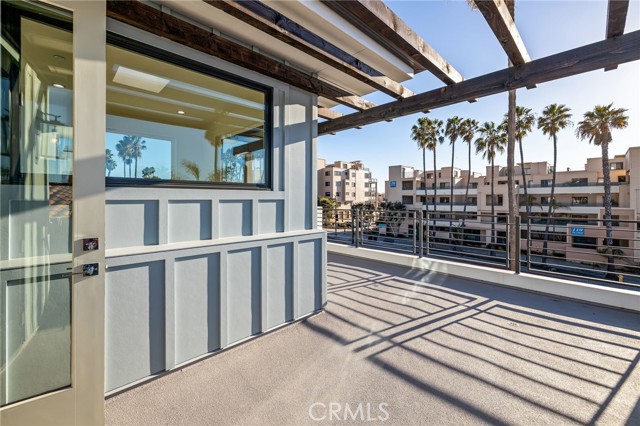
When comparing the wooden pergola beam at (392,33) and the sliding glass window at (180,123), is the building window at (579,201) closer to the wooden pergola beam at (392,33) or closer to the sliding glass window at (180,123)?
the wooden pergola beam at (392,33)

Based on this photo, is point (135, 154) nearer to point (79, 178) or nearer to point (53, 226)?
point (79, 178)

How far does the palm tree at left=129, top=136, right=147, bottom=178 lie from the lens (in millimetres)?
1864

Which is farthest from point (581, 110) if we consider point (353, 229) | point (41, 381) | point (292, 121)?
point (41, 381)

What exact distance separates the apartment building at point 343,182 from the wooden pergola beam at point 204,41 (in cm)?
3732

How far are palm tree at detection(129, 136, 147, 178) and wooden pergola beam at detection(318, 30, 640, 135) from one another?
2.55 m

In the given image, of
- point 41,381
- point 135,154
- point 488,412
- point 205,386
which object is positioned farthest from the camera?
point 135,154

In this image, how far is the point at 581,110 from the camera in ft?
53.1

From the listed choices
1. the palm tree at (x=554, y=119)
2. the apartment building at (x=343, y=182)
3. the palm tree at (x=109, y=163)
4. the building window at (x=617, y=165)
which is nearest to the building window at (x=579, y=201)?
the building window at (x=617, y=165)

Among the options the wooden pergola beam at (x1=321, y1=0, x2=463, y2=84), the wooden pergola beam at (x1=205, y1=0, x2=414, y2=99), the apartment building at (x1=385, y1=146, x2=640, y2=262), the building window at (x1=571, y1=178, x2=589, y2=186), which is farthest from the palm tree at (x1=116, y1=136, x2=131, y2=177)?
the building window at (x1=571, y1=178, x2=589, y2=186)

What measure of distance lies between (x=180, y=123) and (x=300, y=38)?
1.18 meters

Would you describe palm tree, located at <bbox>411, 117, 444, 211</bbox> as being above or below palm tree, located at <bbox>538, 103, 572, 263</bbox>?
above

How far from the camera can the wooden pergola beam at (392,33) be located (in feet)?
5.75

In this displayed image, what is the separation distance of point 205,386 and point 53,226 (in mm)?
1328

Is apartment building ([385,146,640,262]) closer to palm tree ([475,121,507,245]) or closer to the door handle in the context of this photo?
palm tree ([475,121,507,245])
